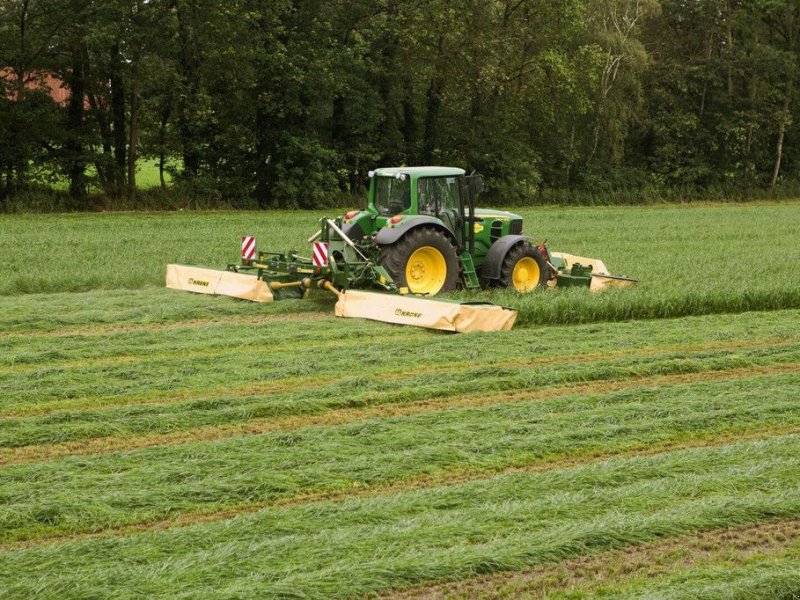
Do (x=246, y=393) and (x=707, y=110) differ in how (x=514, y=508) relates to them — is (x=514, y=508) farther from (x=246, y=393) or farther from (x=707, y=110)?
(x=707, y=110)

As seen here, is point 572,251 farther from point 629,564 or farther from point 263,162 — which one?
point 629,564

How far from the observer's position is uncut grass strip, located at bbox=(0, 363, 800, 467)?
7367 mm

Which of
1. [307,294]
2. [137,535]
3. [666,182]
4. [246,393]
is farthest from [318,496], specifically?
[666,182]

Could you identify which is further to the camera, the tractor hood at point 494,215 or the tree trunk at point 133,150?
the tree trunk at point 133,150

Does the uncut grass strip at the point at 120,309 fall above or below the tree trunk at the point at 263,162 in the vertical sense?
below

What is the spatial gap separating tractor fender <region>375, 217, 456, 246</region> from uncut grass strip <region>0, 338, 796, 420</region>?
2956mm

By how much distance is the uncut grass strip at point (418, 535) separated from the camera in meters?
5.17

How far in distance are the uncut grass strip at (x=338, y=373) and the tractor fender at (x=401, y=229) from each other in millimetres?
2956

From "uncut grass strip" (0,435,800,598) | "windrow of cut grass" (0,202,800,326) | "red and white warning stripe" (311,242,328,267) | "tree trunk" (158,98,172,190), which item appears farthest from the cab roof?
"tree trunk" (158,98,172,190)

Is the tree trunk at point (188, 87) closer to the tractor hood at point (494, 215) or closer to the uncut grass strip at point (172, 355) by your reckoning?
the tractor hood at point (494, 215)

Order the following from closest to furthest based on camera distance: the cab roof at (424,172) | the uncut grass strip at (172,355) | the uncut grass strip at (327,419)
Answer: the uncut grass strip at (327,419) < the uncut grass strip at (172,355) < the cab roof at (424,172)

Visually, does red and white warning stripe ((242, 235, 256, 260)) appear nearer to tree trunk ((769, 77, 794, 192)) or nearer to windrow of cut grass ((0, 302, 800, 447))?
windrow of cut grass ((0, 302, 800, 447))

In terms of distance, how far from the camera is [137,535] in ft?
18.9

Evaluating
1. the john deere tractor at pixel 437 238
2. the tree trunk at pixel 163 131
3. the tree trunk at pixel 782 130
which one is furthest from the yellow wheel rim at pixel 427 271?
the tree trunk at pixel 782 130
